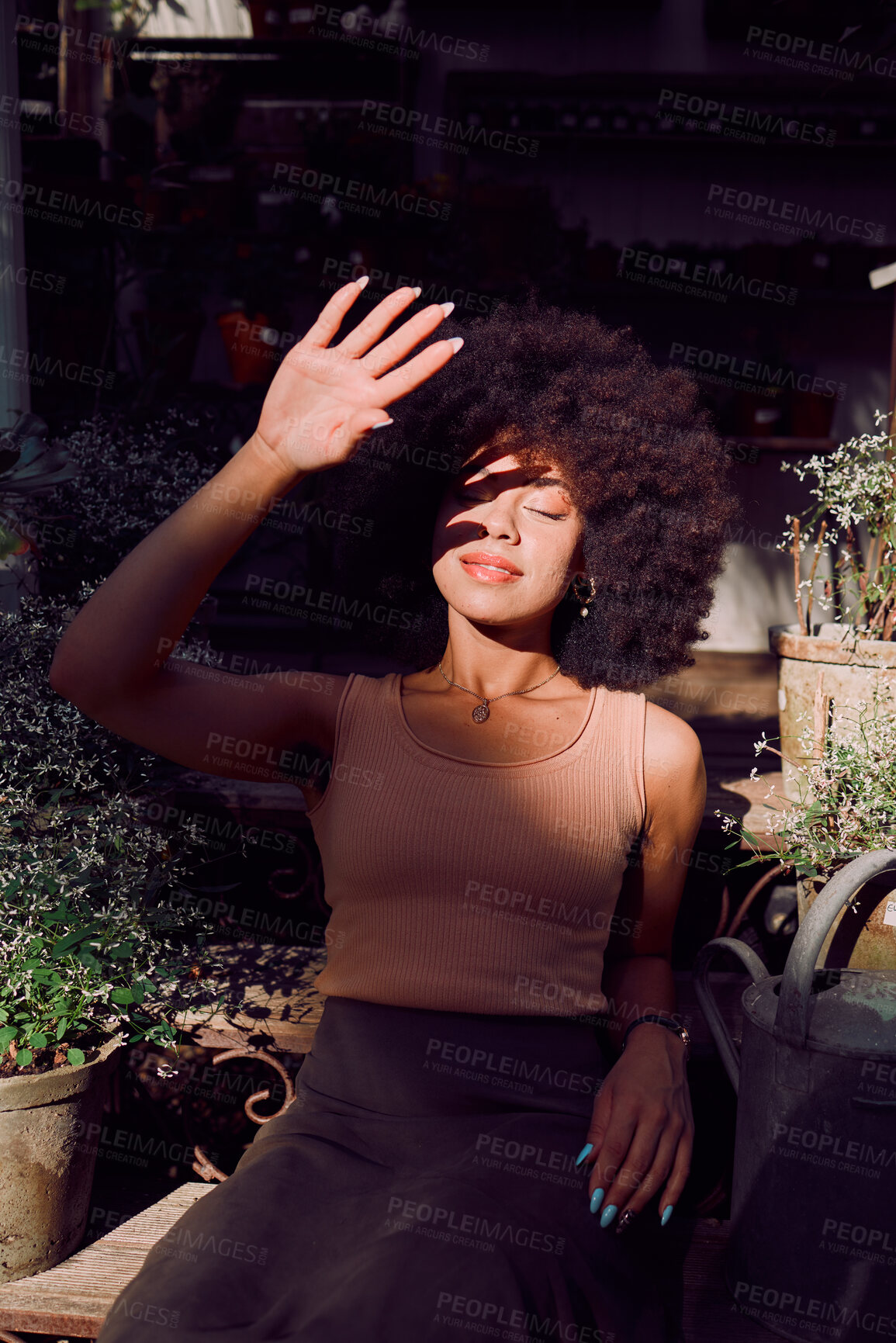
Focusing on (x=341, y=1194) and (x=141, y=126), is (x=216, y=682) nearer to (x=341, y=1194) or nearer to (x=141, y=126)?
(x=341, y=1194)

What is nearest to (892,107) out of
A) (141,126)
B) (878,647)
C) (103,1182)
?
(141,126)

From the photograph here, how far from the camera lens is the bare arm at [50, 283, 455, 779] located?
1.41 meters

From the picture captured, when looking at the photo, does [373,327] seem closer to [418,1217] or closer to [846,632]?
[418,1217]

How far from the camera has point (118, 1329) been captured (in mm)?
1307

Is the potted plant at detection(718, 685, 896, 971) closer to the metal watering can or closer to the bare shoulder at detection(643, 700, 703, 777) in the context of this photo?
the metal watering can

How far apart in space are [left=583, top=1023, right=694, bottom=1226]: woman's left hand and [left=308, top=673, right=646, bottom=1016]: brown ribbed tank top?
0.12 m

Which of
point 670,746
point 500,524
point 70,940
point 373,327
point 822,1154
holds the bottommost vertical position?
point 822,1154

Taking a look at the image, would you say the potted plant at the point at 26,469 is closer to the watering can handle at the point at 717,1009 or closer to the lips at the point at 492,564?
the lips at the point at 492,564

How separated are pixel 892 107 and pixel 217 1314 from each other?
6.25 meters

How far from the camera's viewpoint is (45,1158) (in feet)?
6.23

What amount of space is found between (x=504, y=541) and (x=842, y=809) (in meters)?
0.95

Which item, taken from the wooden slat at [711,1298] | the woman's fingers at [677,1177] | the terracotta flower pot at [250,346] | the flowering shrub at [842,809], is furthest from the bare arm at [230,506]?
the terracotta flower pot at [250,346]

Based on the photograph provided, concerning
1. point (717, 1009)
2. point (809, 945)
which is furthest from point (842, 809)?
point (809, 945)

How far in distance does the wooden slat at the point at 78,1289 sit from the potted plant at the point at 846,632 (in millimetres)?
1743
